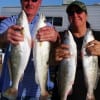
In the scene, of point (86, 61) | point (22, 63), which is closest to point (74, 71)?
point (86, 61)

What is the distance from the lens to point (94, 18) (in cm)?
4456

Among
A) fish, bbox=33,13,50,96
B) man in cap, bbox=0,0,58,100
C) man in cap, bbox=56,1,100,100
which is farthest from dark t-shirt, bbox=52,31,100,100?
fish, bbox=33,13,50,96

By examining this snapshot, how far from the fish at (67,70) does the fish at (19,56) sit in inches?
21.7

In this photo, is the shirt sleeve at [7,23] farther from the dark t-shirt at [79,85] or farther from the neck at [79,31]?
the neck at [79,31]

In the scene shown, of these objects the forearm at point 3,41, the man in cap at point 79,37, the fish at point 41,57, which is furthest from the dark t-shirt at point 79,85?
the forearm at point 3,41

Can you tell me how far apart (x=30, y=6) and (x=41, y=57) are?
0.71 metres

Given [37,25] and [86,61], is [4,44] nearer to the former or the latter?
[37,25]

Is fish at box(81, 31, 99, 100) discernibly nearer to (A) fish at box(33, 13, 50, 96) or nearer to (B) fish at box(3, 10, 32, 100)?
(A) fish at box(33, 13, 50, 96)

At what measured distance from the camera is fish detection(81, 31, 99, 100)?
628cm

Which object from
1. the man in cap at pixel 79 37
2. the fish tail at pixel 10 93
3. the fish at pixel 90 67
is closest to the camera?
the fish tail at pixel 10 93

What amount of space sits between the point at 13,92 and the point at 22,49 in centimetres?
59

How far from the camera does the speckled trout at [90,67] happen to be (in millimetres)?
6281

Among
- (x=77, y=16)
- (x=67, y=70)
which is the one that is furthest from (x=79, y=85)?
(x=77, y=16)

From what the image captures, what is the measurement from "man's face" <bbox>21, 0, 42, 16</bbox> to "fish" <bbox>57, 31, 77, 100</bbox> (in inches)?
20.3
